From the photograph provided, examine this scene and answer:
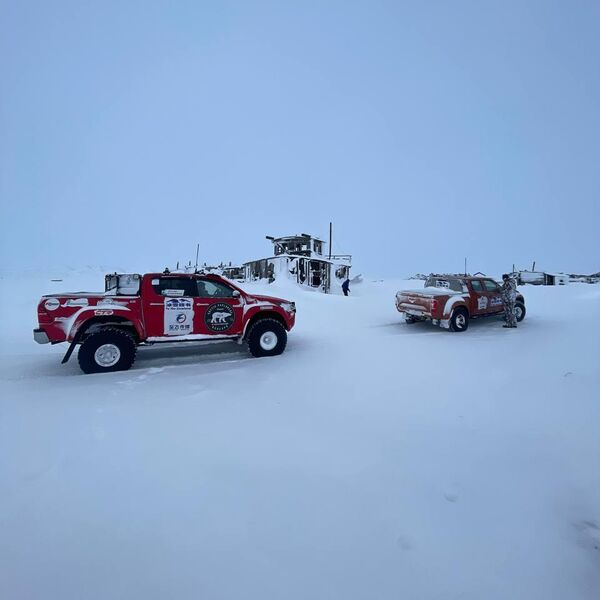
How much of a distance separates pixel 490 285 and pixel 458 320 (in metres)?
2.37

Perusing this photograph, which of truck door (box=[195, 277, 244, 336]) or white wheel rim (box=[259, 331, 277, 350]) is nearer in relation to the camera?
truck door (box=[195, 277, 244, 336])

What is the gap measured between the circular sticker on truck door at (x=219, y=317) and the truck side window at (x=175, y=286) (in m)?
0.49

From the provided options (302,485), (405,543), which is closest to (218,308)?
(302,485)

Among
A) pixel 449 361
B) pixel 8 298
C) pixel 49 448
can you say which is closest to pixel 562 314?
pixel 449 361

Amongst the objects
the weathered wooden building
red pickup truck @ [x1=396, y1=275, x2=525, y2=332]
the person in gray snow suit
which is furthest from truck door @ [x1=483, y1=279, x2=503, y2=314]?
the weathered wooden building

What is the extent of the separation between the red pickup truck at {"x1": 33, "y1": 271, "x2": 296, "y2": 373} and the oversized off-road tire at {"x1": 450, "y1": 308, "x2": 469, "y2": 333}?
18.0 feet

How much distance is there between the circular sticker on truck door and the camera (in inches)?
274

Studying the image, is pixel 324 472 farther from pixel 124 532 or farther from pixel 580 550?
pixel 580 550

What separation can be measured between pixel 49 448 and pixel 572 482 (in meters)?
5.03

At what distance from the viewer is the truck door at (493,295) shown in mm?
11148

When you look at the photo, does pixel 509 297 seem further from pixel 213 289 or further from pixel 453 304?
pixel 213 289

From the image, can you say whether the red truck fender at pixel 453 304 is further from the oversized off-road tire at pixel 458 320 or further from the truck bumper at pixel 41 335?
the truck bumper at pixel 41 335

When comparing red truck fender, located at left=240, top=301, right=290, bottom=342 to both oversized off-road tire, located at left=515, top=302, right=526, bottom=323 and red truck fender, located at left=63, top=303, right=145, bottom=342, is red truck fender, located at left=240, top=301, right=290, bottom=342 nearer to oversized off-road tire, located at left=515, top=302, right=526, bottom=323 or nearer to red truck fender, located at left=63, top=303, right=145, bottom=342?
red truck fender, located at left=63, top=303, right=145, bottom=342

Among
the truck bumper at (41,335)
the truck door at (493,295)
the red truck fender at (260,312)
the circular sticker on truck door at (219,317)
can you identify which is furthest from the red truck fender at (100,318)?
the truck door at (493,295)
